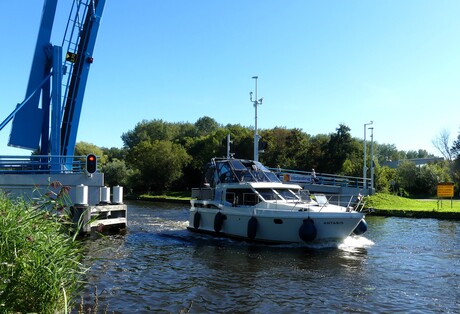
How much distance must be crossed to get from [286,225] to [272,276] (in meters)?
5.35

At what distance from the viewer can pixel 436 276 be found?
1280cm

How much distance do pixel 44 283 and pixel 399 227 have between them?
23322mm

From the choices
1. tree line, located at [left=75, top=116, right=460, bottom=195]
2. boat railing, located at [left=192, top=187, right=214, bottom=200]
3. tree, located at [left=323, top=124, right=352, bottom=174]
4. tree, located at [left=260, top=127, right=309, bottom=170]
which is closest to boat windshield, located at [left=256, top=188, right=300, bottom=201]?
boat railing, located at [left=192, top=187, right=214, bottom=200]

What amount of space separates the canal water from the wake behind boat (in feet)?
2.26

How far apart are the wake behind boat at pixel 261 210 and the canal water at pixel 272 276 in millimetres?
690

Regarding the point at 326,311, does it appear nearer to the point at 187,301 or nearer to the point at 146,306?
the point at 187,301

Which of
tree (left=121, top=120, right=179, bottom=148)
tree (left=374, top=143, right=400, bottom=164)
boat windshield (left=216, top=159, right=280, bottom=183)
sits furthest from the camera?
tree (left=374, top=143, right=400, bottom=164)

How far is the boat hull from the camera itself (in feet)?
56.6

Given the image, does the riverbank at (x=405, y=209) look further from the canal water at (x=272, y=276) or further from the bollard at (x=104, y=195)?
the bollard at (x=104, y=195)

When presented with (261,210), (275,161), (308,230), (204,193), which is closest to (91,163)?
(204,193)

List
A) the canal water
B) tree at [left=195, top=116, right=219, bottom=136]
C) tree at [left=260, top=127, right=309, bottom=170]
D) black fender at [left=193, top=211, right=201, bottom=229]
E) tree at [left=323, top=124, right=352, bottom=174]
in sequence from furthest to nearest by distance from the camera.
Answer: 1. tree at [left=195, top=116, right=219, bottom=136]
2. tree at [left=260, top=127, right=309, bottom=170]
3. tree at [left=323, top=124, right=352, bottom=174]
4. black fender at [left=193, top=211, right=201, bottom=229]
5. the canal water

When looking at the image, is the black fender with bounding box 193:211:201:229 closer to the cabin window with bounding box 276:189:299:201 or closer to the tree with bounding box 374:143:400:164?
the cabin window with bounding box 276:189:299:201

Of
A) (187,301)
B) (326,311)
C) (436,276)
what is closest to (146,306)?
(187,301)

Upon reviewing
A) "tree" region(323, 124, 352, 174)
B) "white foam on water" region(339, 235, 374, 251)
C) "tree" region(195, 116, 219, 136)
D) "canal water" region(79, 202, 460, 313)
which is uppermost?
"tree" region(195, 116, 219, 136)
